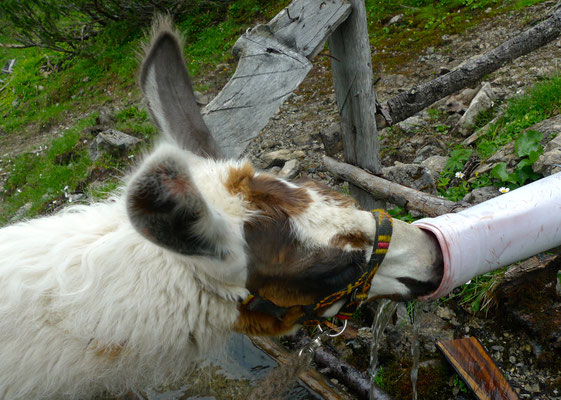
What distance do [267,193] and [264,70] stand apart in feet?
3.98

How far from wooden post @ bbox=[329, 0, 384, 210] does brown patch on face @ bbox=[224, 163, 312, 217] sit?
1.90m

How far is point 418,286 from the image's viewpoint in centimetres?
215

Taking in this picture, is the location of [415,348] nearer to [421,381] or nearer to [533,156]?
[421,381]

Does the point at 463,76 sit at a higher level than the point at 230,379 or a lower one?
higher

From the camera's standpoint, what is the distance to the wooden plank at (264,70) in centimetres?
294

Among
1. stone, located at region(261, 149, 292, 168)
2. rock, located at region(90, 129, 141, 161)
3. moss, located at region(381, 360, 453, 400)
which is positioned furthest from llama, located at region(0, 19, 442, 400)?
rock, located at region(90, 129, 141, 161)

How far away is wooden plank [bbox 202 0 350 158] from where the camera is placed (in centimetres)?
294

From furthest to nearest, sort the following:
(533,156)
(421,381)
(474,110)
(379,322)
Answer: (474,110)
(533,156)
(421,381)
(379,322)

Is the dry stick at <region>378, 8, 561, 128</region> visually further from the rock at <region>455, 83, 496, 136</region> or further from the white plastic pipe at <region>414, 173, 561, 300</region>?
the white plastic pipe at <region>414, 173, 561, 300</region>

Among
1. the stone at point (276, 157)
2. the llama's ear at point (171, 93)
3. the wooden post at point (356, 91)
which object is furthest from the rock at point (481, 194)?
the stone at point (276, 157)

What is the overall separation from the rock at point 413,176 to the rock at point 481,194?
1.51 ft

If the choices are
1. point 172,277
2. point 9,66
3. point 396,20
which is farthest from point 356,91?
point 9,66

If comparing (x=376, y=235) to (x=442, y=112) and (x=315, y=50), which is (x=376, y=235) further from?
(x=442, y=112)

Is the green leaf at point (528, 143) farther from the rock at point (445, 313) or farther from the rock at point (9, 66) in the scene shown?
the rock at point (9, 66)
